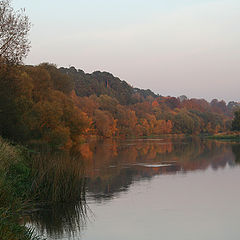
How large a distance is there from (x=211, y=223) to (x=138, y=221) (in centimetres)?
258

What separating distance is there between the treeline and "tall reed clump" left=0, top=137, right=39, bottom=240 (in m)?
11.4

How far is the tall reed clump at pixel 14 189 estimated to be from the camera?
9.48m

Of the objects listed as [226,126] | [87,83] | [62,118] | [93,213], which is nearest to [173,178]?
[93,213]

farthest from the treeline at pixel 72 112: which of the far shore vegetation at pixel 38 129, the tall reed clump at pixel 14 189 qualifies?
the tall reed clump at pixel 14 189

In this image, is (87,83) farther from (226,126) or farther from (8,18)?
(8,18)

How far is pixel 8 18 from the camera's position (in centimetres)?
2753

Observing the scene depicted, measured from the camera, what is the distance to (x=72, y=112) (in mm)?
50969

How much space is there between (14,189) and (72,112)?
38099 millimetres

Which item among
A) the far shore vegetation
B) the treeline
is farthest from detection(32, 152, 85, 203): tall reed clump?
the treeline

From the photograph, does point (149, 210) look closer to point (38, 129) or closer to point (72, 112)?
point (38, 129)

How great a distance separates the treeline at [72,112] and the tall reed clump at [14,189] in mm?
11427

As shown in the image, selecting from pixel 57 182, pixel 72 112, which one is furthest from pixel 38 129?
pixel 57 182

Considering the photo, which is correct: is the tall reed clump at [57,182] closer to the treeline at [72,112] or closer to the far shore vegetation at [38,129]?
the far shore vegetation at [38,129]

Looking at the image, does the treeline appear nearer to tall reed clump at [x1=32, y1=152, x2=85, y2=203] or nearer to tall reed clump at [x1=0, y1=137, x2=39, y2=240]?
tall reed clump at [x1=0, y1=137, x2=39, y2=240]
